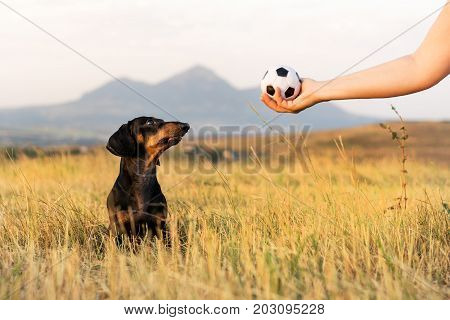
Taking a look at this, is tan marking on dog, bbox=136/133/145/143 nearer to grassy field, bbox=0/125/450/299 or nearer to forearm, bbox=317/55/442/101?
grassy field, bbox=0/125/450/299

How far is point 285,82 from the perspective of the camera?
4.90 m

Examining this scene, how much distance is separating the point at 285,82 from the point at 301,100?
197 millimetres

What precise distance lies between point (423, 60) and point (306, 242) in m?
1.59

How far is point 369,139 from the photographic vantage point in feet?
93.0

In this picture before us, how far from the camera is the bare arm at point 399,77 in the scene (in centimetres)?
425

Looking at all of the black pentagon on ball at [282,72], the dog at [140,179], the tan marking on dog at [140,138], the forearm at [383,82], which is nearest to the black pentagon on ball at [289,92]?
the black pentagon on ball at [282,72]

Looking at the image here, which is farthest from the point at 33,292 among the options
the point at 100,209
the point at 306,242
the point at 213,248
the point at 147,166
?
the point at 100,209

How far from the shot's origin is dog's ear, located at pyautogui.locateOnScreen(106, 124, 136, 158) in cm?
593

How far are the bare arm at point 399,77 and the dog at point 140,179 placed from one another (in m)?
1.78

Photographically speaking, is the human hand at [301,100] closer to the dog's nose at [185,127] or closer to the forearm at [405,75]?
the forearm at [405,75]

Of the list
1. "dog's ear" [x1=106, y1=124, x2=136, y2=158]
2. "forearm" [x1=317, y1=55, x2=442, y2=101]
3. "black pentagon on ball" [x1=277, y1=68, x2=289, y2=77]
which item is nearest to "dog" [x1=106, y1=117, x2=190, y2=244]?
"dog's ear" [x1=106, y1=124, x2=136, y2=158]

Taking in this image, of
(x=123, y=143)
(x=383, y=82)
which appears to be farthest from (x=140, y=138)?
(x=383, y=82)

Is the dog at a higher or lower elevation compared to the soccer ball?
lower

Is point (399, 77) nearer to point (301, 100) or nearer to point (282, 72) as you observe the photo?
point (301, 100)
